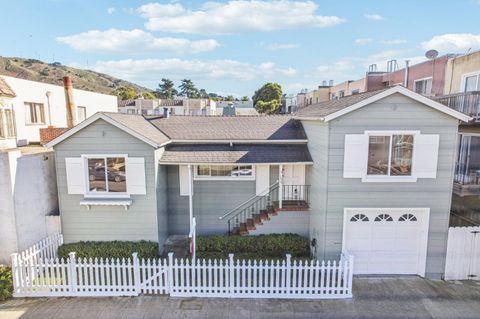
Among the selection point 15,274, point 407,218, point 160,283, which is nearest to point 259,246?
point 160,283

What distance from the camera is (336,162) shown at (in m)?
9.57

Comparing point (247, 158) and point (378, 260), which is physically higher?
point (247, 158)

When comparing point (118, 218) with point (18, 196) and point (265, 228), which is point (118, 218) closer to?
point (18, 196)

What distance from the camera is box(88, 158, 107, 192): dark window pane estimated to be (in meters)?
Answer: 10.7

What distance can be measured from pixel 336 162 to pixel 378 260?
12.4 ft

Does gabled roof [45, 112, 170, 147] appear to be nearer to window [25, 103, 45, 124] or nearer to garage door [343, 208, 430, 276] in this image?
window [25, 103, 45, 124]

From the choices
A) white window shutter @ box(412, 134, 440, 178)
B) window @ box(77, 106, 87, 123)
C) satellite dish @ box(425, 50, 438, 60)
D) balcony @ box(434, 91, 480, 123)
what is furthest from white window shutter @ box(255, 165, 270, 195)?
window @ box(77, 106, 87, 123)

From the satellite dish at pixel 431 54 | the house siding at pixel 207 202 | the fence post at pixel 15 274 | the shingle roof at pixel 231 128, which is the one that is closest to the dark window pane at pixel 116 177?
the house siding at pixel 207 202

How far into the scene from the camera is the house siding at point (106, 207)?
34.3ft

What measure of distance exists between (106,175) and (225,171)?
4.70 meters

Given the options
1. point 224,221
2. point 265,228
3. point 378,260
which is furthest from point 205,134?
point 378,260

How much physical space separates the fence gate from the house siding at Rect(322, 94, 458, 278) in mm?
215

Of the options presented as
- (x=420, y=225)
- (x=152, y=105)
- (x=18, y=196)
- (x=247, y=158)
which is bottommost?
(x=420, y=225)

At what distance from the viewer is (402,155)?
9602mm
